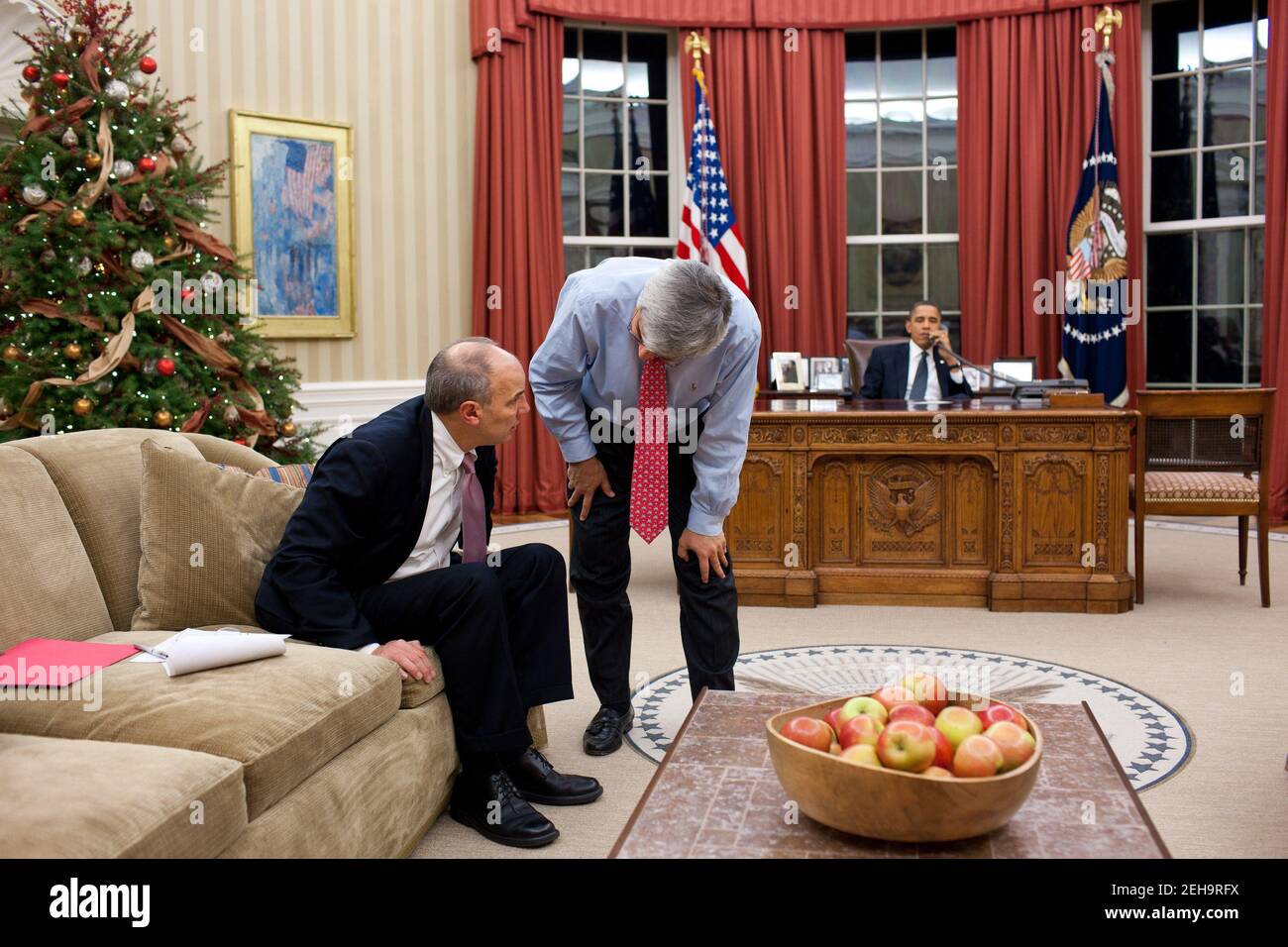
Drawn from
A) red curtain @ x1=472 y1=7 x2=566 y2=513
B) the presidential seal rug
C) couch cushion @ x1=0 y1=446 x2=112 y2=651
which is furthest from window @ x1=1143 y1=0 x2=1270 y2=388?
couch cushion @ x1=0 y1=446 x2=112 y2=651

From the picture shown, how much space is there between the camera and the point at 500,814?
8.01 ft

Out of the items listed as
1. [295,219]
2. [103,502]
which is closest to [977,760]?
[103,502]

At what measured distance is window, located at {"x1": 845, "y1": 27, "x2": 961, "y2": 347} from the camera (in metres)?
7.77

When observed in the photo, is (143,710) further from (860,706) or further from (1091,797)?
(1091,797)

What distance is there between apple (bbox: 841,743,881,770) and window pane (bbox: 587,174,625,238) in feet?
22.2

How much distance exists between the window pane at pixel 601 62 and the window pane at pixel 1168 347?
12.8ft

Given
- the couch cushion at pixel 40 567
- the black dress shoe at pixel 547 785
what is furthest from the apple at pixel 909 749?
the couch cushion at pixel 40 567

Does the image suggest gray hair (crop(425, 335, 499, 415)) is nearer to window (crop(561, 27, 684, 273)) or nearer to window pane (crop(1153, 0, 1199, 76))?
window (crop(561, 27, 684, 273))

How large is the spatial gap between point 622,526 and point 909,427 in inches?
79.1

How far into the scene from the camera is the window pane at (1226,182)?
23.6 feet

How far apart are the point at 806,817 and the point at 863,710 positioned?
18cm
